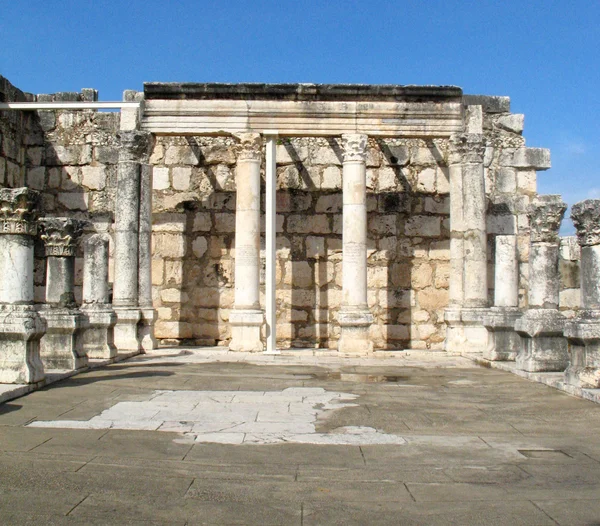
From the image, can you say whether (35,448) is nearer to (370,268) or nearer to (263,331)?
(263,331)

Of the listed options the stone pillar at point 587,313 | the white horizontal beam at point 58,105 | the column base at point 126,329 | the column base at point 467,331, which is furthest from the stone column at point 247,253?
the stone pillar at point 587,313

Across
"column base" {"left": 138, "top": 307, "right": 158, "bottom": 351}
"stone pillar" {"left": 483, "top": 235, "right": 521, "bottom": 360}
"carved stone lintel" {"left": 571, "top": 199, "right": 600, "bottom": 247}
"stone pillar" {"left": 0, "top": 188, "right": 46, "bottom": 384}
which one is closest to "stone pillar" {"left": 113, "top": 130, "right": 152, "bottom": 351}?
"column base" {"left": 138, "top": 307, "right": 158, "bottom": 351}

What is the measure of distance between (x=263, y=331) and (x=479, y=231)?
5022 millimetres

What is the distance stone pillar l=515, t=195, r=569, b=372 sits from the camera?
1176 centimetres

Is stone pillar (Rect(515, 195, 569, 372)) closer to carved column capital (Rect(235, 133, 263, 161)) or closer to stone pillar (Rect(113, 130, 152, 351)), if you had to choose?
carved column capital (Rect(235, 133, 263, 161))

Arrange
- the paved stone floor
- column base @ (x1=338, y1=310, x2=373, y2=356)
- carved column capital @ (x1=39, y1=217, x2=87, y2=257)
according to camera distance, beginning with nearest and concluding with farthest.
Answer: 1. the paved stone floor
2. carved column capital @ (x1=39, y1=217, x2=87, y2=257)
3. column base @ (x1=338, y1=310, x2=373, y2=356)

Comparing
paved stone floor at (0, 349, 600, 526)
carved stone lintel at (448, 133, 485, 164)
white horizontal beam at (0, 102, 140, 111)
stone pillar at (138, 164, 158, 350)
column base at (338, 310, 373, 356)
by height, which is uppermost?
white horizontal beam at (0, 102, 140, 111)

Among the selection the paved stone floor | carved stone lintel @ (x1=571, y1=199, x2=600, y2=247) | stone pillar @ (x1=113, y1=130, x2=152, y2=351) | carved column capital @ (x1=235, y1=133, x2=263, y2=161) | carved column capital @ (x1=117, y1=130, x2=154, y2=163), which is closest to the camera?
the paved stone floor

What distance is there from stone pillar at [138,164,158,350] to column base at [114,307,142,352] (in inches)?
Result: 9.5

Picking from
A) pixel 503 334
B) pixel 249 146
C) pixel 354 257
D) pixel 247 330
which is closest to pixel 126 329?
pixel 247 330

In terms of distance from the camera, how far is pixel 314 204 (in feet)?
60.0

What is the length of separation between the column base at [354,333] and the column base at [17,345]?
7.20 meters

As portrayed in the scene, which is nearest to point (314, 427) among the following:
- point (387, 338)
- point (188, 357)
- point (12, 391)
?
point (12, 391)

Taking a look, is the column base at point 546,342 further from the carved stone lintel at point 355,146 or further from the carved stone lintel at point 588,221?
the carved stone lintel at point 355,146
